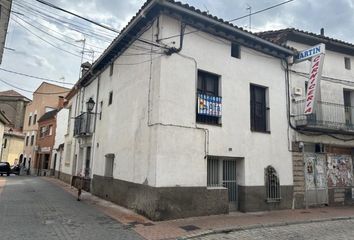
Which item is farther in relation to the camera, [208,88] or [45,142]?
[45,142]

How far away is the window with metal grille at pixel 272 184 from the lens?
1127 cm

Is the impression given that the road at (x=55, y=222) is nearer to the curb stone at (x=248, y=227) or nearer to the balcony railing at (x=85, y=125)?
the curb stone at (x=248, y=227)

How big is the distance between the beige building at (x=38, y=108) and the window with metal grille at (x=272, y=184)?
29301mm

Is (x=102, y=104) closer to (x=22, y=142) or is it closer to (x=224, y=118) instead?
(x=224, y=118)

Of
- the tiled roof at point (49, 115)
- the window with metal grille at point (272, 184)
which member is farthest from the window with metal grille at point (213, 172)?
the tiled roof at point (49, 115)

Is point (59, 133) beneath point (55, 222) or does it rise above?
above

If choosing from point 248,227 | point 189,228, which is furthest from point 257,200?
point 189,228

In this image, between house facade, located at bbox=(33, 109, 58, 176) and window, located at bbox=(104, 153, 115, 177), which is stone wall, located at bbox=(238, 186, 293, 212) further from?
house facade, located at bbox=(33, 109, 58, 176)

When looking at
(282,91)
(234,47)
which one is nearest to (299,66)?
(282,91)

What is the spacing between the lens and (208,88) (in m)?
10.6

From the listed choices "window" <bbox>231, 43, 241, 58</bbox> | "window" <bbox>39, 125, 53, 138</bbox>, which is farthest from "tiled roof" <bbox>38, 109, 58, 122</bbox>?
"window" <bbox>231, 43, 241, 58</bbox>

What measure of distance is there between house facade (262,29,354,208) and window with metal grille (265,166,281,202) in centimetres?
103

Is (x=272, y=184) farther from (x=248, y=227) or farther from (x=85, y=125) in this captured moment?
(x=85, y=125)

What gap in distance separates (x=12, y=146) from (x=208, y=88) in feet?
130
